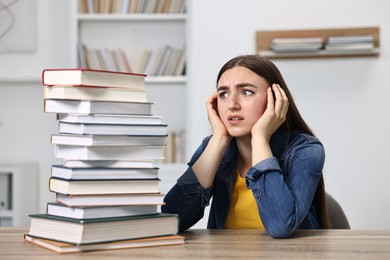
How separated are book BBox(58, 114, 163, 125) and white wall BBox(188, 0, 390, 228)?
2641mm

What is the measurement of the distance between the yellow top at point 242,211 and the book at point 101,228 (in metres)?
0.46

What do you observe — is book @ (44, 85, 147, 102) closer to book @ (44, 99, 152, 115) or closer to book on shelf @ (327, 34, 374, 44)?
book @ (44, 99, 152, 115)

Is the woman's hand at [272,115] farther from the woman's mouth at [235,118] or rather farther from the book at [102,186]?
the book at [102,186]

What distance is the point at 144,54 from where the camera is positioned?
4645 millimetres

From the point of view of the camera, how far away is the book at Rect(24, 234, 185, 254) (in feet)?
4.67

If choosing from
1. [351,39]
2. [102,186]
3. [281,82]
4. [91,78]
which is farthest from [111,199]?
[351,39]

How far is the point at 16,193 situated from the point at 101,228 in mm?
3196

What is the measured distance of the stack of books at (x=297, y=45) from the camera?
3.99 meters

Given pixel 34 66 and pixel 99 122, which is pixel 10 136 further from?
pixel 99 122

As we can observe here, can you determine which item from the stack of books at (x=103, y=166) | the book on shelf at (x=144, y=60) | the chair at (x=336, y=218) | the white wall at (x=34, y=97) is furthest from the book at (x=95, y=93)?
the white wall at (x=34, y=97)

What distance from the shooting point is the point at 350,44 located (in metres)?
4.01

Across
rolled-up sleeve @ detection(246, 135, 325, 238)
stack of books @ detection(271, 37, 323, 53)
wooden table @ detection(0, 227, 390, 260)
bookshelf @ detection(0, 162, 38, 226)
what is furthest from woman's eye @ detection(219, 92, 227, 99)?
bookshelf @ detection(0, 162, 38, 226)

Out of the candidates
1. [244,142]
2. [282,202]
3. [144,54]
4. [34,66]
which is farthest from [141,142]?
[34,66]

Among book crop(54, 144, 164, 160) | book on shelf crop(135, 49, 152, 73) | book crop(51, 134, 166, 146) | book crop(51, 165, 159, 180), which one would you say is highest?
book on shelf crop(135, 49, 152, 73)
